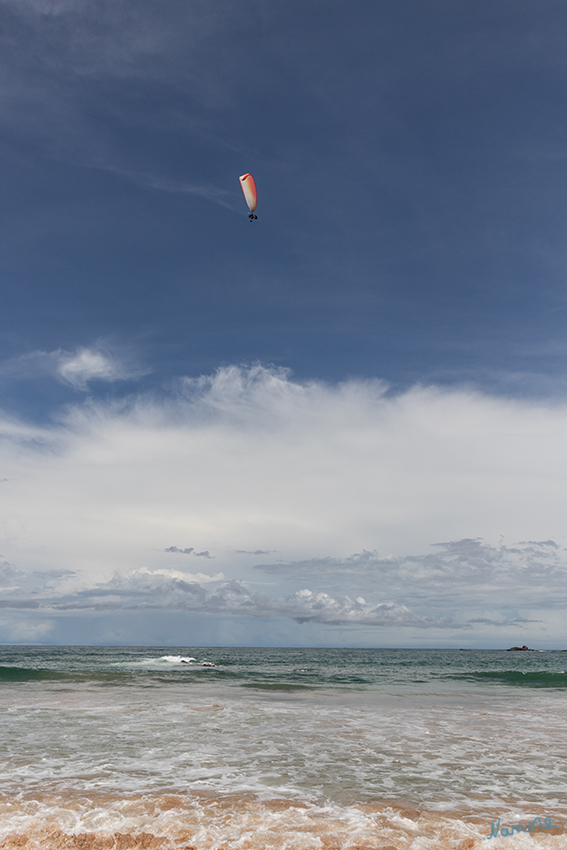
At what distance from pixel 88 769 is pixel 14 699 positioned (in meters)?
17.5

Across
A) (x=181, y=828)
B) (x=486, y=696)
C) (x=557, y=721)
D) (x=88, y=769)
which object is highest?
(x=181, y=828)

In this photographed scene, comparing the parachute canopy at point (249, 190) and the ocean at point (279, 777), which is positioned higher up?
the parachute canopy at point (249, 190)

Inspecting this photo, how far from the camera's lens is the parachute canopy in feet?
92.1

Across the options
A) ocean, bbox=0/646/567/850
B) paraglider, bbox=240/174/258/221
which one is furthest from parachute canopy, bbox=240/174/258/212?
ocean, bbox=0/646/567/850

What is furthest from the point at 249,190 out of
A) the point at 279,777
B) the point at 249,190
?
the point at 279,777

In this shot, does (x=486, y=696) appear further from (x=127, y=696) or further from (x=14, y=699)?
(x=14, y=699)

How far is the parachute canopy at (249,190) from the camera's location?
28080 mm

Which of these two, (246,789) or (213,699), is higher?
(246,789)

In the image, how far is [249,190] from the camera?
94.5 feet

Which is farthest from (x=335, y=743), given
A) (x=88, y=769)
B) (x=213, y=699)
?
(x=213, y=699)

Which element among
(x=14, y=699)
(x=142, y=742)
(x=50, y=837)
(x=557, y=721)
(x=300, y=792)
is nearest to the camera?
(x=50, y=837)

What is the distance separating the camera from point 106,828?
707 cm
